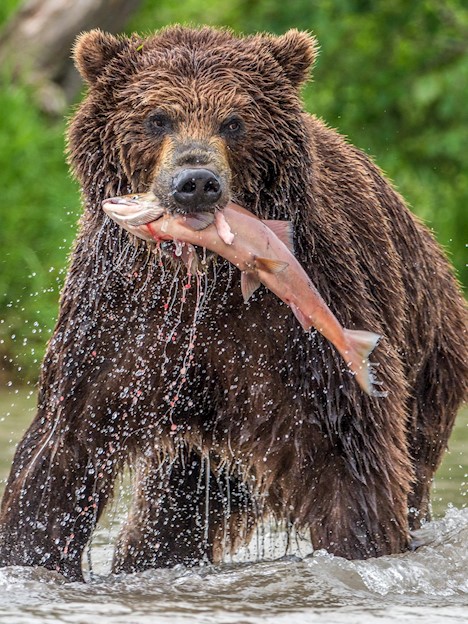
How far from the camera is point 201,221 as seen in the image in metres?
4.68

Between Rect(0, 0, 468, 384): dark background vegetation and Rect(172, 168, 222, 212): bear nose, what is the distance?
531 centimetres

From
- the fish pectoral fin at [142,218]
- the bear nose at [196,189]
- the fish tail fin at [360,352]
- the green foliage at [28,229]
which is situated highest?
the green foliage at [28,229]

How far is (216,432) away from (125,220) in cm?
98

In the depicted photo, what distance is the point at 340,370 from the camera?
16.7 ft

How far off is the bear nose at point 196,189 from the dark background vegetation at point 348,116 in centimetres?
531

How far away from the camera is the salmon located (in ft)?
15.4

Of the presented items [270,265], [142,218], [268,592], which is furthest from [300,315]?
[268,592]

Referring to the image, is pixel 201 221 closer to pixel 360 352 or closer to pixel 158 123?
pixel 158 123

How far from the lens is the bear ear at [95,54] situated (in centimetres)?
514

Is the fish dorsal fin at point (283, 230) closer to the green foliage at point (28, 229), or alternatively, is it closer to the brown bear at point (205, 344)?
the brown bear at point (205, 344)


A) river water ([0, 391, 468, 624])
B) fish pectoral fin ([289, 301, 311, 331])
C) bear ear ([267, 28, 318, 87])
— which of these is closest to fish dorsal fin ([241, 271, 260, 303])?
fish pectoral fin ([289, 301, 311, 331])

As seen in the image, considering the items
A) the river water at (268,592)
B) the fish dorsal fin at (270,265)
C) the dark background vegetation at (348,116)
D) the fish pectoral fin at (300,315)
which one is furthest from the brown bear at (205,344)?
the dark background vegetation at (348,116)

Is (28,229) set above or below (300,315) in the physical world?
above

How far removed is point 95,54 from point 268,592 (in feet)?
6.43
